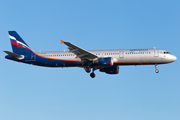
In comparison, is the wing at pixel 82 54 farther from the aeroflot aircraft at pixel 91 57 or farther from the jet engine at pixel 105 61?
the jet engine at pixel 105 61

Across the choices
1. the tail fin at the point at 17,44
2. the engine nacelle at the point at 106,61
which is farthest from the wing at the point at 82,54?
the tail fin at the point at 17,44

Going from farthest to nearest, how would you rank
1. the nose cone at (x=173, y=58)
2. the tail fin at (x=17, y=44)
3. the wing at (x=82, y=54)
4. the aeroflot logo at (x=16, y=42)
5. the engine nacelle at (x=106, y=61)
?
the aeroflot logo at (x=16, y=42), the tail fin at (x=17, y=44), the nose cone at (x=173, y=58), the engine nacelle at (x=106, y=61), the wing at (x=82, y=54)

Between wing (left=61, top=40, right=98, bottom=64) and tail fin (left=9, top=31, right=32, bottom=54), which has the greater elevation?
tail fin (left=9, top=31, right=32, bottom=54)

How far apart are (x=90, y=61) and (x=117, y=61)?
4.50 meters

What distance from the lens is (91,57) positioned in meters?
47.8

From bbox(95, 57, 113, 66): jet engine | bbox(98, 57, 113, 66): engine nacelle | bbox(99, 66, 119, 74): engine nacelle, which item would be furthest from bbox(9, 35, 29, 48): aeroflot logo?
bbox(99, 66, 119, 74): engine nacelle

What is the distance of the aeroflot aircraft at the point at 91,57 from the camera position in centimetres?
4719

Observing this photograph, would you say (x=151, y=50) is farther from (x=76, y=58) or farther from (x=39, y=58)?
(x=39, y=58)

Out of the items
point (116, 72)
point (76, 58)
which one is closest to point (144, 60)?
point (116, 72)

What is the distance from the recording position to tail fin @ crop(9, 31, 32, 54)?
174 ft

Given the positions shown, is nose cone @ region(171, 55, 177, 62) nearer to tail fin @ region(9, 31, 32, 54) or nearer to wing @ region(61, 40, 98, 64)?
wing @ region(61, 40, 98, 64)

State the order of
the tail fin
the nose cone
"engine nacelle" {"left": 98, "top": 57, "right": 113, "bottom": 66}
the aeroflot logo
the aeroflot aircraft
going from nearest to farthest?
1. "engine nacelle" {"left": 98, "top": 57, "right": 113, "bottom": 66}
2. the aeroflot aircraft
3. the nose cone
4. the tail fin
5. the aeroflot logo

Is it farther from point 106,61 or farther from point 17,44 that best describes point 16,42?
point 106,61

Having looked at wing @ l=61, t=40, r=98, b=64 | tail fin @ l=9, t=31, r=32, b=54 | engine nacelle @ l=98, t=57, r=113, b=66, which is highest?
tail fin @ l=9, t=31, r=32, b=54
